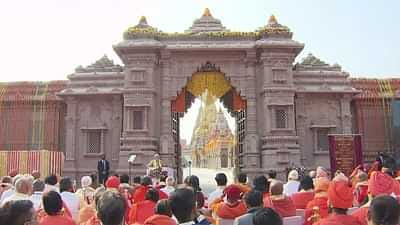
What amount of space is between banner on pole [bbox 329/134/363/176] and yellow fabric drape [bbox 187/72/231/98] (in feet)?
20.6

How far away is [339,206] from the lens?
191 inches

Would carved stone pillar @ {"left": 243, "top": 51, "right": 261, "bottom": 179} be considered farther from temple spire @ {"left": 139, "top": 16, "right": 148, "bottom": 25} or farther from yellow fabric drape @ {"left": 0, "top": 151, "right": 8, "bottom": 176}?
yellow fabric drape @ {"left": 0, "top": 151, "right": 8, "bottom": 176}

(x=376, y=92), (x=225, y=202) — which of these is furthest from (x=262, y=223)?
(x=376, y=92)

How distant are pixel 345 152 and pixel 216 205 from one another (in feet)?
49.1

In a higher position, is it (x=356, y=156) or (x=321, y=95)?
(x=321, y=95)

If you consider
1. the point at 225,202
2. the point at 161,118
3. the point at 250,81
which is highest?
the point at 250,81

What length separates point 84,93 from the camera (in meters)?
24.4

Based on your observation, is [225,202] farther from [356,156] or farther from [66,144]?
[66,144]

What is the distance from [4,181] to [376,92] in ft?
69.4

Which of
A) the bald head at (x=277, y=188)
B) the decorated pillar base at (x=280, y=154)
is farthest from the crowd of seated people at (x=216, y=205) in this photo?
the decorated pillar base at (x=280, y=154)

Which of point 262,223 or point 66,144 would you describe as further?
point 66,144

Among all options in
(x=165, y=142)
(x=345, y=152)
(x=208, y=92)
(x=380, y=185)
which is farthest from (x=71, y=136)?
(x=380, y=185)

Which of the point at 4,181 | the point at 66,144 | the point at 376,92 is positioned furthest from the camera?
the point at 376,92

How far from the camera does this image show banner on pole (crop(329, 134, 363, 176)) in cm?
2062
